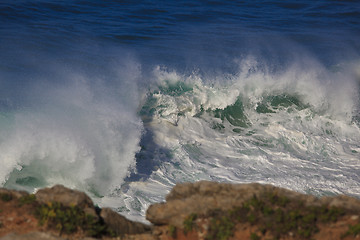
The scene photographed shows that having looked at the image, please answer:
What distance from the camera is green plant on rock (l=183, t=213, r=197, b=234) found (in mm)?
5047

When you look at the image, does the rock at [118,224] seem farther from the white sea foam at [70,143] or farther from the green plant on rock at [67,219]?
the white sea foam at [70,143]

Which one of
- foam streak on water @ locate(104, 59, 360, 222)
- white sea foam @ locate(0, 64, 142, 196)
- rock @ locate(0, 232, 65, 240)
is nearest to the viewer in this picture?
rock @ locate(0, 232, 65, 240)

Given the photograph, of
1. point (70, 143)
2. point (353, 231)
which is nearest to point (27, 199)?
point (353, 231)

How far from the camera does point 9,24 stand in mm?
19219

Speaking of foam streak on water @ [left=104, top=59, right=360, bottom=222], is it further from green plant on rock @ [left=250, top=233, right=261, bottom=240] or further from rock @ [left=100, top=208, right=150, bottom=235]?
green plant on rock @ [left=250, top=233, right=261, bottom=240]

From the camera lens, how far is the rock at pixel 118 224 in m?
5.36

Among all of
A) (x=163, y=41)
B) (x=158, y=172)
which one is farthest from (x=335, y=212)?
(x=163, y=41)

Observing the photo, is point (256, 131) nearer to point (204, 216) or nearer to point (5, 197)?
point (204, 216)

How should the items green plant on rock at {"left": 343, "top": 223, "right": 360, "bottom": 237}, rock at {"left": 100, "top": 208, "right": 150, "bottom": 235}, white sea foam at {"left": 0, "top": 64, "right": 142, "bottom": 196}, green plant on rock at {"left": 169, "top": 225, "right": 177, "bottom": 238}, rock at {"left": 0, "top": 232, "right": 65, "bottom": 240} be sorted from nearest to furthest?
rock at {"left": 0, "top": 232, "right": 65, "bottom": 240} → green plant on rock at {"left": 343, "top": 223, "right": 360, "bottom": 237} → green plant on rock at {"left": 169, "top": 225, "right": 177, "bottom": 238} → rock at {"left": 100, "top": 208, "right": 150, "bottom": 235} → white sea foam at {"left": 0, "top": 64, "right": 142, "bottom": 196}

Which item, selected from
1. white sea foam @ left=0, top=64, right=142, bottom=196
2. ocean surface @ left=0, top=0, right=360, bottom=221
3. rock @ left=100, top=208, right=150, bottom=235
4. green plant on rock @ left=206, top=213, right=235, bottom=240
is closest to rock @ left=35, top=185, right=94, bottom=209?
rock @ left=100, top=208, right=150, bottom=235

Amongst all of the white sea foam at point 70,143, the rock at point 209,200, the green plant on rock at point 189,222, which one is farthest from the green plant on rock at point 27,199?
the white sea foam at point 70,143

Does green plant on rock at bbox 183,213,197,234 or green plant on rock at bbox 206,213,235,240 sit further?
green plant on rock at bbox 183,213,197,234

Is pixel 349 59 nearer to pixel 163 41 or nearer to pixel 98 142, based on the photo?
pixel 163 41

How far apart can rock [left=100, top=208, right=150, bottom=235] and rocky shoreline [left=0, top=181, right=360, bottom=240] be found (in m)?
0.01
